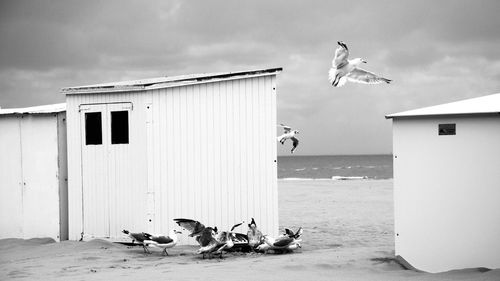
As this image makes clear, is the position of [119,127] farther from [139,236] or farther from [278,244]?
[278,244]

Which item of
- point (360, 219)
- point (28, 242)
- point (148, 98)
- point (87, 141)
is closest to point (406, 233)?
point (148, 98)

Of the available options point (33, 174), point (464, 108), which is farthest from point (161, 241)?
point (464, 108)

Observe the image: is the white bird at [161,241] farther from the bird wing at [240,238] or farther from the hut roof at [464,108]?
the hut roof at [464,108]

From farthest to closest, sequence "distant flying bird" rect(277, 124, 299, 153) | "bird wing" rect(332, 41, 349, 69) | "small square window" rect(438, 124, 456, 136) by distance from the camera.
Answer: "distant flying bird" rect(277, 124, 299, 153)
"bird wing" rect(332, 41, 349, 69)
"small square window" rect(438, 124, 456, 136)

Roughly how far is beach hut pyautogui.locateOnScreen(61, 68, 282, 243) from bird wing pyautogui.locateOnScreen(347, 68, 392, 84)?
1577 millimetres

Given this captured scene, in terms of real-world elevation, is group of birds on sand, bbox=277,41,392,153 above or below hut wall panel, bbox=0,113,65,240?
above

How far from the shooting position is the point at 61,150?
13.9 m

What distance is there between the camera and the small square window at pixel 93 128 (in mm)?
13219

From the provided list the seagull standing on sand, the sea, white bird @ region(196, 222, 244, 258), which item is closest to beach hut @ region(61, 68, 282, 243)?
the seagull standing on sand

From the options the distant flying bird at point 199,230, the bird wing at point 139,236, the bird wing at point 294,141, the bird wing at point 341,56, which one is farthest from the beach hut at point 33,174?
the bird wing at point 341,56

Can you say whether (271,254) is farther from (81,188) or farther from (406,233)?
(81,188)

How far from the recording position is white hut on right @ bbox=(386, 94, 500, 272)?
8438 mm

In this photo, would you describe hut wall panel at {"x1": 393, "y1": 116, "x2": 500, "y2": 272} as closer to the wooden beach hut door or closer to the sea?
the wooden beach hut door

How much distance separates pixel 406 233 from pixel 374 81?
14.9 feet
